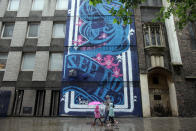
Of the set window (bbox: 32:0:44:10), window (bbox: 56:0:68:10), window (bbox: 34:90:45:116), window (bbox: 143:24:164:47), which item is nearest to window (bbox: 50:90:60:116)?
window (bbox: 34:90:45:116)

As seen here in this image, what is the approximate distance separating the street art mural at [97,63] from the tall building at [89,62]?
0.09 meters

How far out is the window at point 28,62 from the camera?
41.6 ft

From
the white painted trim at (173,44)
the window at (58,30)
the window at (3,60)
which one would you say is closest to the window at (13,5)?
the window at (58,30)

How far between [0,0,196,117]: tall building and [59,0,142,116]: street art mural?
0.28 ft

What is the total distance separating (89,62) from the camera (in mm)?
12562

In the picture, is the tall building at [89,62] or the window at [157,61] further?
the window at [157,61]

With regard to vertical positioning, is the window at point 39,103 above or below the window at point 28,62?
Answer: below

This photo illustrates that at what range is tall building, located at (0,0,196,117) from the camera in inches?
452

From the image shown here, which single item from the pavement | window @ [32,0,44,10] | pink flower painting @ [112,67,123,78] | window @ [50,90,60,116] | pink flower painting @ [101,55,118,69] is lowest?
the pavement

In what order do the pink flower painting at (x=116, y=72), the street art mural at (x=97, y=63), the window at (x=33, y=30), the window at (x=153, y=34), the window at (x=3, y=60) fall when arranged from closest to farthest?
the street art mural at (x=97, y=63) < the pink flower painting at (x=116, y=72) < the window at (x=3, y=60) < the window at (x=153, y=34) < the window at (x=33, y=30)

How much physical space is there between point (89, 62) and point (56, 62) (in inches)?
135

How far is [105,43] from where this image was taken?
13211mm

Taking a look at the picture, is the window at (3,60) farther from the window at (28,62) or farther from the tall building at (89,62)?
the window at (28,62)

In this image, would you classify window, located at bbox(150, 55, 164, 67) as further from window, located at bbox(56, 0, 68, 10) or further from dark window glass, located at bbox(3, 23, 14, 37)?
dark window glass, located at bbox(3, 23, 14, 37)
